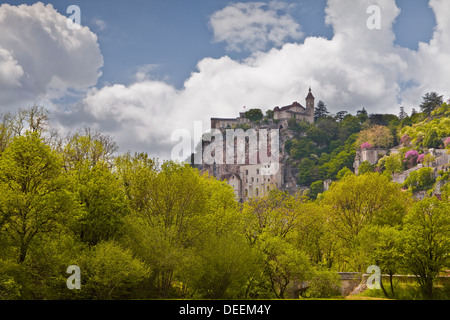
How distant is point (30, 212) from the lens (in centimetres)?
3388

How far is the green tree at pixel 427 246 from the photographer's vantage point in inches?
1651

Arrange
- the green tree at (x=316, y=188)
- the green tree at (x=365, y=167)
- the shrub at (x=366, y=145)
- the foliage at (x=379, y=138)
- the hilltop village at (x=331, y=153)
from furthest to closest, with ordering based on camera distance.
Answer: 1. the foliage at (x=379, y=138)
2. the shrub at (x=366, y=145)
3. the green tree at (x=316, y=188)
4. the green tree at (x=365, y=167)
5. the hilltop village at (x=331, y=153)

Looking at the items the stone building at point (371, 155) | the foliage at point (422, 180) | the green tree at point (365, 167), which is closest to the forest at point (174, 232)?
the foliage at point (422, 180)

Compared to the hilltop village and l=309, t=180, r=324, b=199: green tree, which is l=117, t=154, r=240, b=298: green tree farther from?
l=309, t=180, r=324, b=199: green tree

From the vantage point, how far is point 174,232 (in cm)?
4106

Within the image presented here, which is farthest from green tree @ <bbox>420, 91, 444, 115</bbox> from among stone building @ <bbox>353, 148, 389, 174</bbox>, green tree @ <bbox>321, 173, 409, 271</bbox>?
green tree @ <bbox>321, 173, 409, 271</bbox>

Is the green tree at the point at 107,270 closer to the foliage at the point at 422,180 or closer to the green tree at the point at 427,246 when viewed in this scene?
the green tree at the point at 427,246

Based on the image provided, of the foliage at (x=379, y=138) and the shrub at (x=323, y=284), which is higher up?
the foliage at (x=379, y=138)

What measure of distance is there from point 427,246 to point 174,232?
2304 centimetres

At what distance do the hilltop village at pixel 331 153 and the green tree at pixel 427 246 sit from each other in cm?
6195

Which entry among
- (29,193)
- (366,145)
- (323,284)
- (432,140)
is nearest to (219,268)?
(323,284)

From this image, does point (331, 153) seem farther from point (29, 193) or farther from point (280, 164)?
point (29, 193)
